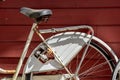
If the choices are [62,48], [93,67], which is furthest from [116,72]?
[62,48]

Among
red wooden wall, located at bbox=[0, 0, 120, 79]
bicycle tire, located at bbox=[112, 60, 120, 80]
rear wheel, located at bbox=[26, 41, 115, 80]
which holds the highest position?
red wooden wall, located at bbox=[0, 0, 120, 79]

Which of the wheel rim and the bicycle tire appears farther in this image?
the wheel rim

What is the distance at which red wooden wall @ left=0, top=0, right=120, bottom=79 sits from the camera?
398 centimetres

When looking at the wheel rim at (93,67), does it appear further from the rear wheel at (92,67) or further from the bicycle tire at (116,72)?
the bicycle tire at (116,72)

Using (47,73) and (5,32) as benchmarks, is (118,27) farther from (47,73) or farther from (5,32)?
(5,32)

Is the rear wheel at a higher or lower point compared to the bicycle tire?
lower

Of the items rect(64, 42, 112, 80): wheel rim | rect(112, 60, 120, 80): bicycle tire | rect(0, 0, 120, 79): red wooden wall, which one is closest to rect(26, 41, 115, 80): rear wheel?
rect(64, 42, 112, 80): wheel rim

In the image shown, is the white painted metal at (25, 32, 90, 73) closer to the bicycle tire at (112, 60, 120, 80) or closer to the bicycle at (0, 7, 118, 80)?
the bicycle at (0, 7, 118, 80)

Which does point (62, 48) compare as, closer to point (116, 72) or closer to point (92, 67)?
point (92, 67)

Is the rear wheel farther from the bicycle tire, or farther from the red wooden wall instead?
the bicycle tire

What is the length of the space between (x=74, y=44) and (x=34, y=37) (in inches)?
19.6

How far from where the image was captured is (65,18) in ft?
13.2

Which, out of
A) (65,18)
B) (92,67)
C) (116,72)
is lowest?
(92,67)

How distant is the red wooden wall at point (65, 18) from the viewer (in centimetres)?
398
